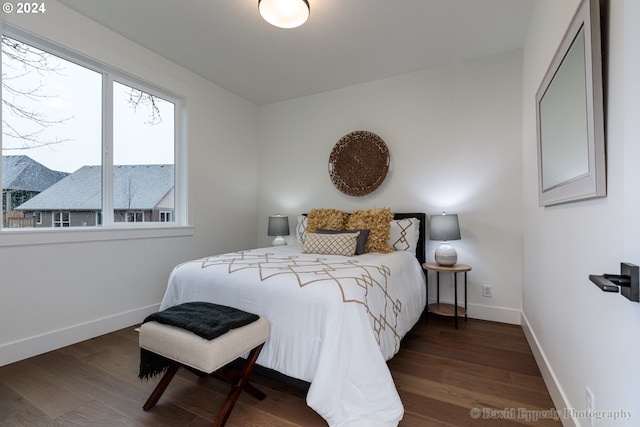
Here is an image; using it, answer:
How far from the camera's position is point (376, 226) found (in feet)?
9.85

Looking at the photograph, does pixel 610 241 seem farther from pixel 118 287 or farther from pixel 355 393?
pixel 118 287

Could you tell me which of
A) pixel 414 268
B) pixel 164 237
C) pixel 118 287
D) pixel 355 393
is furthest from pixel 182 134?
pixel 355 393

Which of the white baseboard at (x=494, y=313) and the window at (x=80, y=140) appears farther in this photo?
the white baseboard at (x=494, y=313)

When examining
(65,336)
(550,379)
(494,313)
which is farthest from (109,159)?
(494,313)

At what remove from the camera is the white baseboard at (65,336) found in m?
2.12

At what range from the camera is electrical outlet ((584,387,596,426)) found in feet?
3.81

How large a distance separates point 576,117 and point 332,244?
2.00m

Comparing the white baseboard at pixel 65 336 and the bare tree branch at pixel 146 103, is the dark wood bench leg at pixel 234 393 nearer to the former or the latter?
the white baseboard at pixel 65 336

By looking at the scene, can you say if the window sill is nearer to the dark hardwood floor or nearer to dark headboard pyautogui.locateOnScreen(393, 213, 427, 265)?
the dark hardwood floor

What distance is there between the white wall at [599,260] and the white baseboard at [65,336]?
11.0 feet

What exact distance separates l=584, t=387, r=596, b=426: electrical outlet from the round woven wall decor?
2.62 m

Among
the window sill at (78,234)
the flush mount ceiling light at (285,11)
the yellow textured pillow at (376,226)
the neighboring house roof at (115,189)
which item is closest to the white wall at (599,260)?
the yellow textured pillow at (376,226)

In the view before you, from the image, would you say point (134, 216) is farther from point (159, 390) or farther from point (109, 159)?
point (159, 390)

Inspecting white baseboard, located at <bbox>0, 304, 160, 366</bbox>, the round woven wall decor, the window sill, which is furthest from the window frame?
the round woven wall decor
